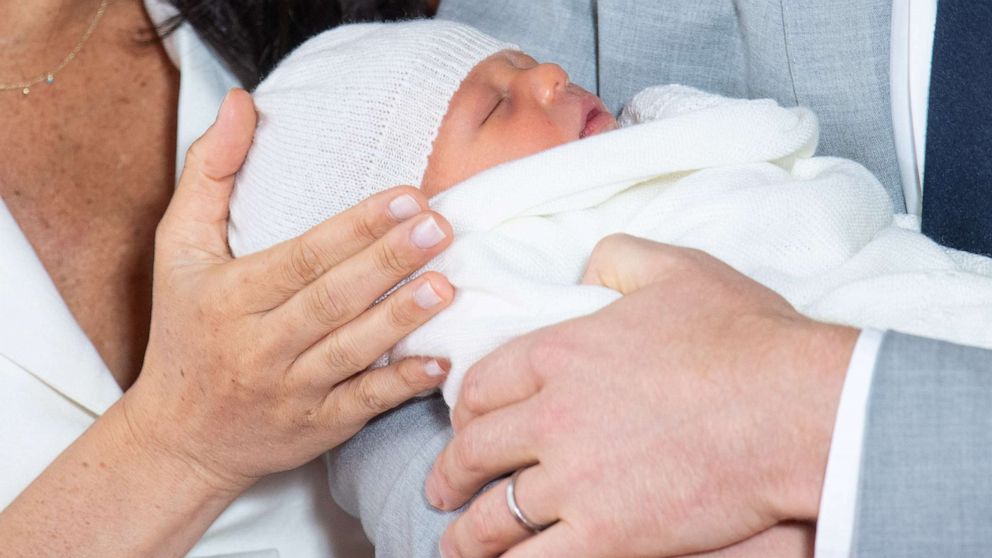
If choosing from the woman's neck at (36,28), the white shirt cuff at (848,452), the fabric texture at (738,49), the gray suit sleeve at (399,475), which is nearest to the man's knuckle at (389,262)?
the gray suit sleeve at (399,475)

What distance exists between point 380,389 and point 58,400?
698 millimetres

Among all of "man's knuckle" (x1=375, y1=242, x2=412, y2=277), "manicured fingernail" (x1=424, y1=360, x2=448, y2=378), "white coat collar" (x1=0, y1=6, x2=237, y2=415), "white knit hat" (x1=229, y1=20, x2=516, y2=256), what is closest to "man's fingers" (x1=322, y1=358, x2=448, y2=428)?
"manicured fingernail" (x1=424, y1=360, x2=448, y2=378)

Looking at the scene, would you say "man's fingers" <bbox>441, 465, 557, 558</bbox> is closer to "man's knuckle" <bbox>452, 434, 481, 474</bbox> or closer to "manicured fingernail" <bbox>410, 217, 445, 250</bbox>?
"man's knuckle" <bbox>452, 434, 481, 474</bbox>

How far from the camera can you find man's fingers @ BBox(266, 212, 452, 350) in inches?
44.1

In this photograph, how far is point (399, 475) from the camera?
4.22 ft

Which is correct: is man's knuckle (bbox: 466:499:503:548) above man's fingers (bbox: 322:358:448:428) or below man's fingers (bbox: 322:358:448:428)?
below

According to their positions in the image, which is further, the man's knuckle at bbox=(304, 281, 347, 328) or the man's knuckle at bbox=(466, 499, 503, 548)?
the man's knuckle at bbox=(304, 281, 347, 328)

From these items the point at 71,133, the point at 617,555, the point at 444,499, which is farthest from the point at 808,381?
the point at 71,133

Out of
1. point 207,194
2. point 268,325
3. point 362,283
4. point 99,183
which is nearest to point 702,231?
point 362,283

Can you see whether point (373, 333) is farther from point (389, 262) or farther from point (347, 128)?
point (347, 128)

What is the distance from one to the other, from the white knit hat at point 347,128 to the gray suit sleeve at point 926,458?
632mm

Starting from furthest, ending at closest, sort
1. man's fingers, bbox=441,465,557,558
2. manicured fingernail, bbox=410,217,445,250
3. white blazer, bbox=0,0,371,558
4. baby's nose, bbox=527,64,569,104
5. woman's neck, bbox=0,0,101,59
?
woman's neck, bbox=0,0,101,59
white blazer, bbox=0,0,371,558
baby's nose, bbox=527,64,569,104
manicured fingernail, bbox=410,217,445,250
man's fingers, bbox=441,465,557,558

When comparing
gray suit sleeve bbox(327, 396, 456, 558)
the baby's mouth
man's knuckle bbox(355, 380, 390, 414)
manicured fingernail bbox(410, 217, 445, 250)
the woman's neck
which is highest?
the woman's neck

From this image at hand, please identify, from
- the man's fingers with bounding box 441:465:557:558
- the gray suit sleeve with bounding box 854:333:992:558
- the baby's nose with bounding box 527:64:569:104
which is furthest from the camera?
the baby's nose with bounding box 527:64:569:104
